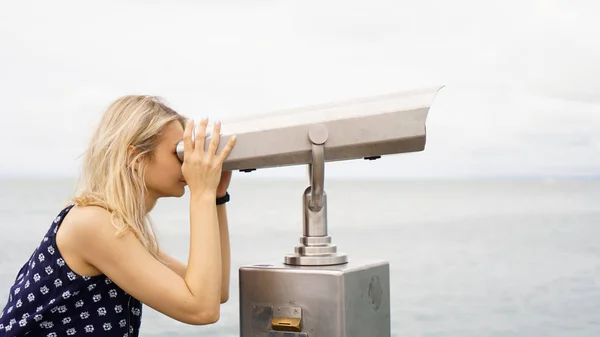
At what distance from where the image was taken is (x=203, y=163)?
3.76 feet

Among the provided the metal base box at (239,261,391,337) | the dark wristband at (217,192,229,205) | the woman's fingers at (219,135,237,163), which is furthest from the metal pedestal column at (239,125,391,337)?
the dark wristband at (217,192,229,205)

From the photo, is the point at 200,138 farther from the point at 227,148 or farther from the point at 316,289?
the point at 316,289

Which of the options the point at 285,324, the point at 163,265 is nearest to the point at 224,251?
the point at 163,265

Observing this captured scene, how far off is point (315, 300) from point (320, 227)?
13 cm

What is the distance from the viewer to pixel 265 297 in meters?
1.10

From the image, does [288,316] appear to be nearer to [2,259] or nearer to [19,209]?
[2,259]

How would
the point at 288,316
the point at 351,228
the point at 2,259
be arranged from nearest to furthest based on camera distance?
the point at 288,316 → the point at 2,259 → the point at 351,228

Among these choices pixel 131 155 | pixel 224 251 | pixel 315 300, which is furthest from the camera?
pixel 224 251

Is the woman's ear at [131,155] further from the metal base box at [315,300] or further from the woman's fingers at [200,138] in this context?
the metal base box at [315,300]

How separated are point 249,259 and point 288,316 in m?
5.44

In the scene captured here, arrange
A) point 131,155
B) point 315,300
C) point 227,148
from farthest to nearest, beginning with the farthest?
point 131,155
point 227,148
point 315,300

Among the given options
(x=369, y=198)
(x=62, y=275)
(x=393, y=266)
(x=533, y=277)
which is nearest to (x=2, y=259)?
(x=393, y=266)

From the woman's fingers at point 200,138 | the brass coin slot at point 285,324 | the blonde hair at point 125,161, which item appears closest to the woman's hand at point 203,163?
the woman's fingers at point 200,138

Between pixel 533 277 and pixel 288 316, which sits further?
pixel 533 277
